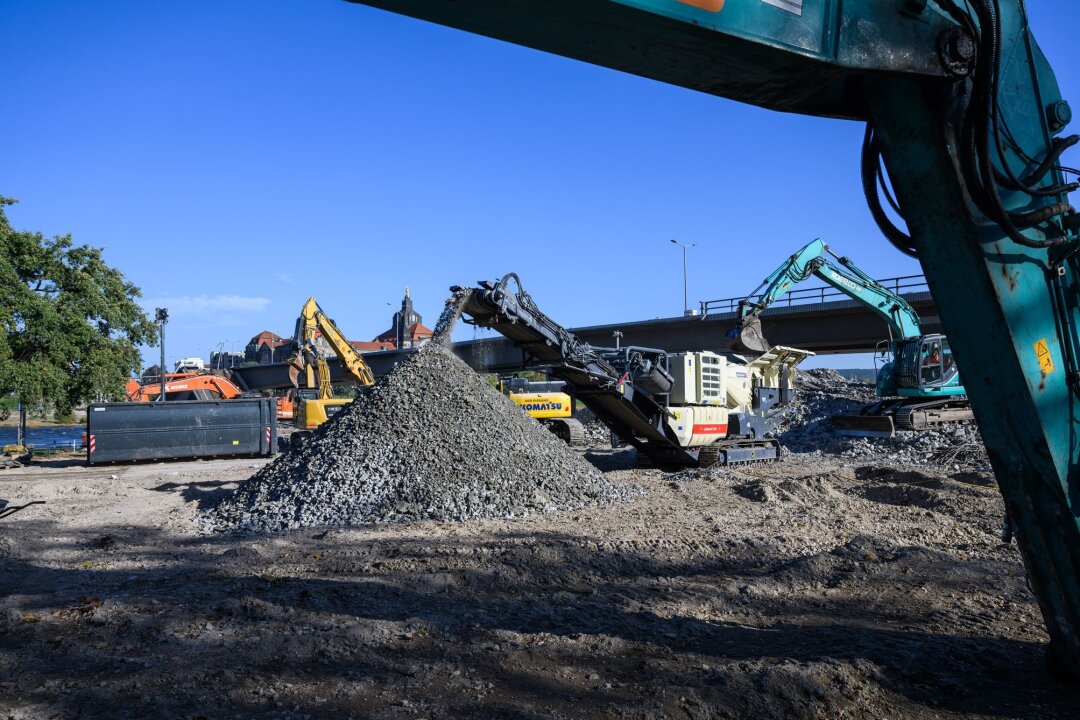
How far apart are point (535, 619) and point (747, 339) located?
11.5 m

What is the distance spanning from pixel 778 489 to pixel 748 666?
23.4ft

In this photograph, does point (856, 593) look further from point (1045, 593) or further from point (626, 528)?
point (626, 528)

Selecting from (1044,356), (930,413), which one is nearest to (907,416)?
(930,413)

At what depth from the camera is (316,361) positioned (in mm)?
21859

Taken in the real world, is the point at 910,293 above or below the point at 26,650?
above

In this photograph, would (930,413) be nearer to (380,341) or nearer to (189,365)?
(189,365)

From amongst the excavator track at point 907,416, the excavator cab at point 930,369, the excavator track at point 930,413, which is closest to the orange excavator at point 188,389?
the excavator track at point 907,416

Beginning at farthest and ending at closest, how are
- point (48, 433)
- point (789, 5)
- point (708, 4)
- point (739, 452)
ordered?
point (48, 433) → point (739, 452) → point (789, 5) → point (708, 4)

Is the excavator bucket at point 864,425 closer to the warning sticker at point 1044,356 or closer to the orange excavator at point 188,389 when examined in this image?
the warning sticker at point 1044,356

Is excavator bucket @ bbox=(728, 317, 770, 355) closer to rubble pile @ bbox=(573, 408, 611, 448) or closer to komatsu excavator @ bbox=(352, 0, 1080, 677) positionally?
rubble pile @ bbox=(573, 408, 611, 448)

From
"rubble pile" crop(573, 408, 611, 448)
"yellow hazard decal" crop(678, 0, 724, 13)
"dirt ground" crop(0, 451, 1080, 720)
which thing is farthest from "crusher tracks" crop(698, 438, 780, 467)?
"yellow hazard decal" crop(678, 0, 724, 13)

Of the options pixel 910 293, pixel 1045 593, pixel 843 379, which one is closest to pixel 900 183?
pixel 1045 593

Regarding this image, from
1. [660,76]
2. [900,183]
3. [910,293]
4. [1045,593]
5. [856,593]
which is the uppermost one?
[910,293]

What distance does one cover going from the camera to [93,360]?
2086 centimetres
